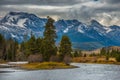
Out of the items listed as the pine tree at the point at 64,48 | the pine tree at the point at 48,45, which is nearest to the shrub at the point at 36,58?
the pine tree at the point at 48,45

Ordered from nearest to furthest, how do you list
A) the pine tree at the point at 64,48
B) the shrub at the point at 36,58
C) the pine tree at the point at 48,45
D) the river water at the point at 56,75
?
the river water at the point at 56,75 < the pine tree at the point at 48,45 < the shrub at the point at 36,58 < the pine tree at the point at 64,48

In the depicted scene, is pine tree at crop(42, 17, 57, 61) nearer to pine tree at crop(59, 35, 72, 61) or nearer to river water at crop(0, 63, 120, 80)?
pine tree at crop(59, 35, 72, 61)

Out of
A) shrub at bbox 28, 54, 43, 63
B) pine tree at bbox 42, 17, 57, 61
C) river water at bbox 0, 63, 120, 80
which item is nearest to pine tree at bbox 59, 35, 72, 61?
pine tree at bbox 42, 17, 57, 61

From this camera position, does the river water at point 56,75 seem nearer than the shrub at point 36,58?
Yes

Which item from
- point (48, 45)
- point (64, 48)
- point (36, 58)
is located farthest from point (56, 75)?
point (64, 48)

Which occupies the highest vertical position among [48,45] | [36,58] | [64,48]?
[48,45]

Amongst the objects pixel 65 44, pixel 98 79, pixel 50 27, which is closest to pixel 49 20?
pixel 50 27

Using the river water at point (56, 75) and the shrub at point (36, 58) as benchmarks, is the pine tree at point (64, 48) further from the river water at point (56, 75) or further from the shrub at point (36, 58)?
the river water at point (56, 75)

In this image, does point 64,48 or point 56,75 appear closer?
point 56,75

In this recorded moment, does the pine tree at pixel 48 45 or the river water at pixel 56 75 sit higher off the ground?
the pine tree at pixel 48 45

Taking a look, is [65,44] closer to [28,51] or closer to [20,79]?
[28,51]

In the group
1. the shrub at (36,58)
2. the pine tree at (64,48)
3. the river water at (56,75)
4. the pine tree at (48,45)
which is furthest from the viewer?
the pine tree at (64,48)

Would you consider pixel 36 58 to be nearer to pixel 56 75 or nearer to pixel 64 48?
pixel 64 48

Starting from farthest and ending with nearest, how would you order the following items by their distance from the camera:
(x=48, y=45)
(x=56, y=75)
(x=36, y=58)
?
(x=36, y=58) → (x=48, y=45) → (x=56, y=75)
